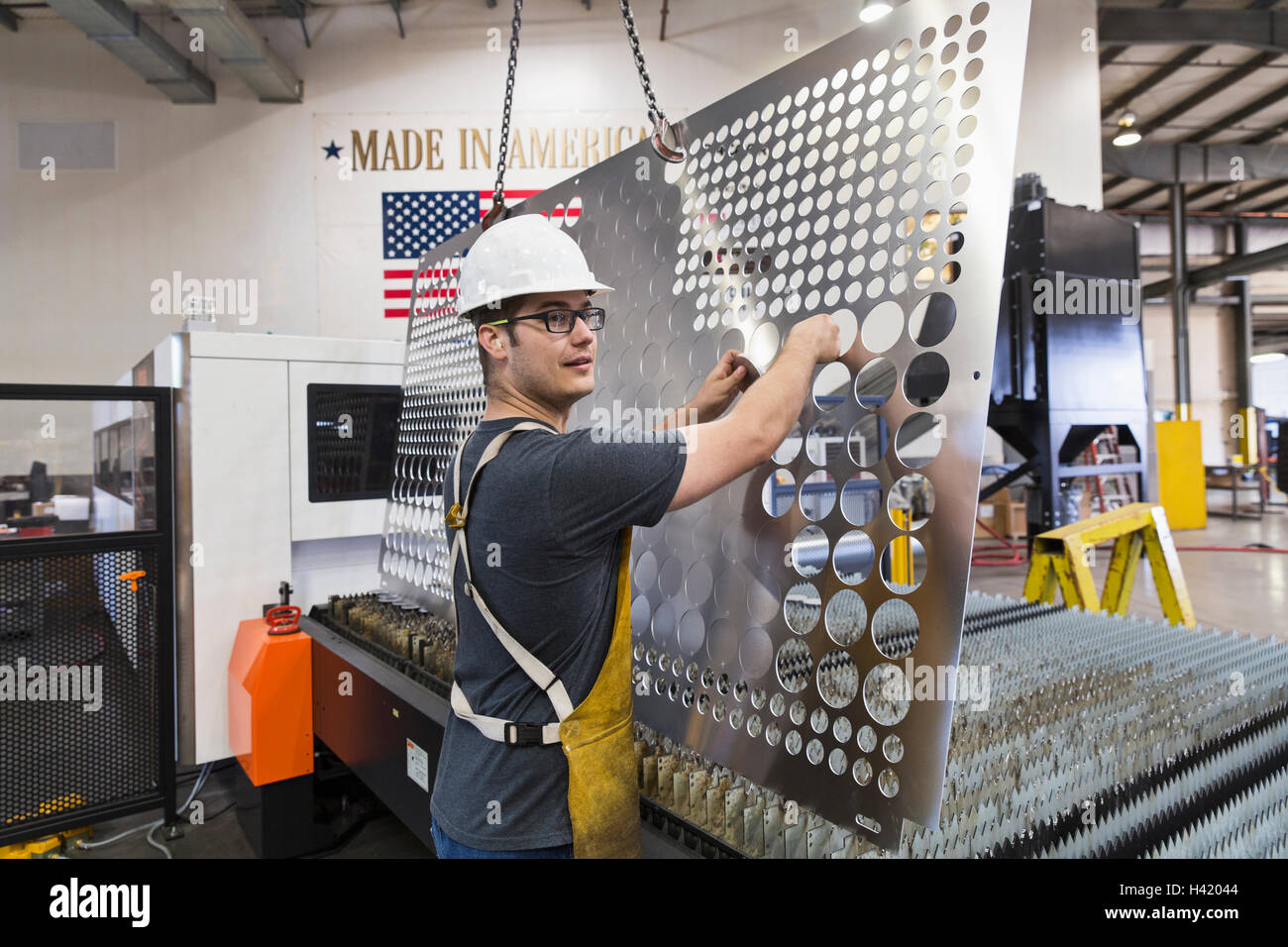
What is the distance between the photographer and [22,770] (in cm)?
268

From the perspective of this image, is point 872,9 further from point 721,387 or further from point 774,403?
point 774,403

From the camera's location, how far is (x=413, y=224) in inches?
259

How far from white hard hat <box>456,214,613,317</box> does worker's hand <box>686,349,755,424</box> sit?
0.87 ft

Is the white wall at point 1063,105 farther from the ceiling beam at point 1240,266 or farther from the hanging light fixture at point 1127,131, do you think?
the ceiling beam at point 1240,266

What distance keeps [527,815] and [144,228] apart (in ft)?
25.1

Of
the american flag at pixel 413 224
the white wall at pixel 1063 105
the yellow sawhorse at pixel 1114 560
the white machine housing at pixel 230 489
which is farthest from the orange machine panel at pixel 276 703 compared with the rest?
the white wall at pixel 1063 105

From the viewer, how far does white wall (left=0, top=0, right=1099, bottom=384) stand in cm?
670

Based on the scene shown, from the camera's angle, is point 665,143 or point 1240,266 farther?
point 1240,266

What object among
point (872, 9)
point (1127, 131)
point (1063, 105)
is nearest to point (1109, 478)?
point (1063, 105)

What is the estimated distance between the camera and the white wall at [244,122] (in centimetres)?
670

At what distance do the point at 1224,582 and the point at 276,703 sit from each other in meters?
8.15

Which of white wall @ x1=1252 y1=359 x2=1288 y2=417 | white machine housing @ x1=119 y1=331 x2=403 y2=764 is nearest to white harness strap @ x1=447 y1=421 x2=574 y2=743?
white machine housing @ x1=119 y1=331 x2=403 y2=764
